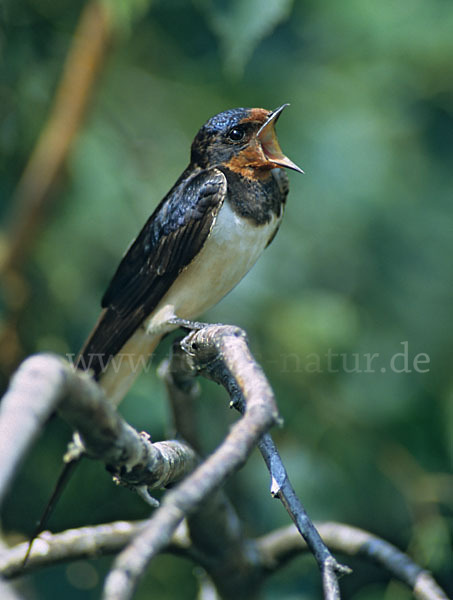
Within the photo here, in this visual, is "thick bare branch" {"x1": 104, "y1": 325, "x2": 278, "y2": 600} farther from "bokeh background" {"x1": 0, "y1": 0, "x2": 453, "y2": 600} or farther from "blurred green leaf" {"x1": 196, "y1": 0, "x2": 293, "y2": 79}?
"bokeh background" {"x1": 0, "y1": 0, "x2": 453, "y2": 600}

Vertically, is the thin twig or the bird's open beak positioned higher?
the bird's open beak

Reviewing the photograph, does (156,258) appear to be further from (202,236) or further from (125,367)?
(125,367)

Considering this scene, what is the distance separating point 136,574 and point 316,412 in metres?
2.77

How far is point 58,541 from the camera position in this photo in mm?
2604

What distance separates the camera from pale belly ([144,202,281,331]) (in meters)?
3.02

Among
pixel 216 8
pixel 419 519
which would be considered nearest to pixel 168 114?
pixel 216 8

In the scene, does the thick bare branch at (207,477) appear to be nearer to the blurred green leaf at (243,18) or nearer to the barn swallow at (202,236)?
the barn swallow at (202,236)

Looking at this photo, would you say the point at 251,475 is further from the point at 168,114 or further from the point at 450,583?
the point at 168,114

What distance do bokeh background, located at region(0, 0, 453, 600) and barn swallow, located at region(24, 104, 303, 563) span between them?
0.39 metres

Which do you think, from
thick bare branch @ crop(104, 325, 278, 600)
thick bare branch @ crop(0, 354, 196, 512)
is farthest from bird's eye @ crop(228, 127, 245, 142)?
thick bare branch @ crop(0, 354, 196, 512)

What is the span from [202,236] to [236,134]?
17.9 inches

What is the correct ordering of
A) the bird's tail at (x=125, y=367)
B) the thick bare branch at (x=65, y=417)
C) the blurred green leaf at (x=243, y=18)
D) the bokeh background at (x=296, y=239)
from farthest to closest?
the bokeh background at (x=296, y=239) → the bird's tail at (x=125, y=367) → the blurred green leaf at (x=243, y=18) → the thick bare branch at (x=65, y=417)

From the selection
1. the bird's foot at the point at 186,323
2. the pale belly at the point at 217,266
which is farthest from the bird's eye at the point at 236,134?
the bird's foot at the point at 186,323

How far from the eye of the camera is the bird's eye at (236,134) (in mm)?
3133
